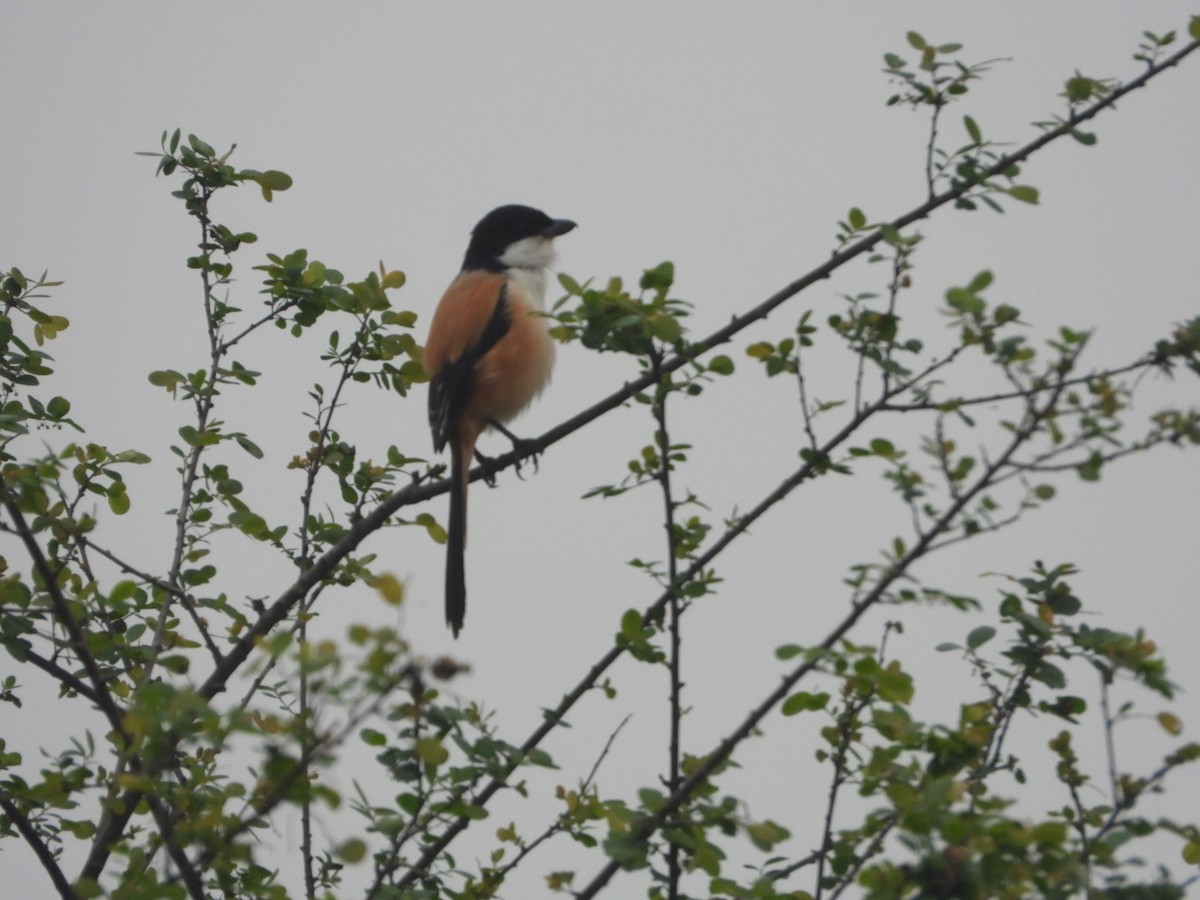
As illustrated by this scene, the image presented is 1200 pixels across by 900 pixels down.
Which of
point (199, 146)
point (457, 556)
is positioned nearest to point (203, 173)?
point (199, 146)

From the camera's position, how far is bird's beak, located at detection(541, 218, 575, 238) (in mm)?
6844

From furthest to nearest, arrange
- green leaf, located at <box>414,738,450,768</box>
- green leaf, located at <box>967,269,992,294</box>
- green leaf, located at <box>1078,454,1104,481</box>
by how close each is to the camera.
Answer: green leaf, located at <box>967,269,992,294</box> < green leaf, located at <box>1078,454,1104,481</box> < green leaf, located at <box>414,738,450,768</box>

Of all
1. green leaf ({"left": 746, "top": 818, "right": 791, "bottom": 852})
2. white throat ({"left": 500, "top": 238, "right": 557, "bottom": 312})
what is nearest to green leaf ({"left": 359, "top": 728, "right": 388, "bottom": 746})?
green leaf ({"left": 746, "top": 818, "right": 791, "bottom": 852})

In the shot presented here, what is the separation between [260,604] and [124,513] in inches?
20.3

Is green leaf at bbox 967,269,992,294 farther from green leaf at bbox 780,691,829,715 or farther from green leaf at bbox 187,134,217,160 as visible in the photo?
green leaf at bbox 187,134,217,160

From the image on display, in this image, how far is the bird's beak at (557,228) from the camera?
6844 millimetres

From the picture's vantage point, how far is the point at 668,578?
291cm

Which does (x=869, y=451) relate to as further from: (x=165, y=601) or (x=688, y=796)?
(x=165, y=601)

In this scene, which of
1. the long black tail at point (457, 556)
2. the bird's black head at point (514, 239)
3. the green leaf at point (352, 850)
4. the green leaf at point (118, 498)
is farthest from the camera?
the bird's black head at point (514, 239)

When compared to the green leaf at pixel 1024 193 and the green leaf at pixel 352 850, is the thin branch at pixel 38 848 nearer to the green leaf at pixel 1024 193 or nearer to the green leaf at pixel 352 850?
the green leaf at pixel 352 850

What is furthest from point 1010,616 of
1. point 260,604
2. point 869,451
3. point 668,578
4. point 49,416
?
point 49,416

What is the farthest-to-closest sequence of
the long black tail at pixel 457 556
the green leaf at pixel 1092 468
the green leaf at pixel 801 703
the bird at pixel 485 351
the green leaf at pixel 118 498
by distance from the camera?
1. the bird at pixel 485 351
2. the long black tail at pixel 457 556
3. the green leaf at pixel 118 498
4. the green leaf at pixel 801 703
5. the green leaf at pixel 1092 468

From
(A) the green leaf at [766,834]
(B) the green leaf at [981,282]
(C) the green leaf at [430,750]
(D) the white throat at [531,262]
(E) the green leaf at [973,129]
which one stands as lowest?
(A) the green leaf at [766,834]

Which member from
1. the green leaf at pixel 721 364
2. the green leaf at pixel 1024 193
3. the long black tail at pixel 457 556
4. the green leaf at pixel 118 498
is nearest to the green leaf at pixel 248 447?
the green leaf at pixel 118 498
